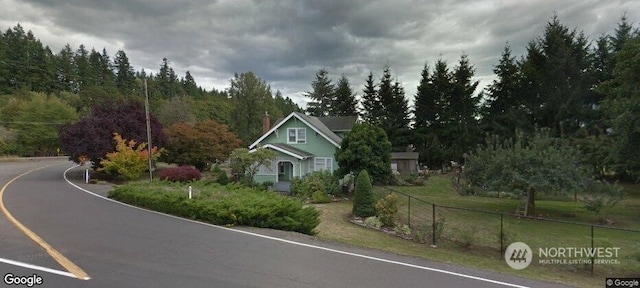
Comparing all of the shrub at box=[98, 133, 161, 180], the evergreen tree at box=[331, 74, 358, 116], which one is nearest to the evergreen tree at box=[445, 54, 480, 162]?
the evergreen tree at box=[331, 74, 358, 116]

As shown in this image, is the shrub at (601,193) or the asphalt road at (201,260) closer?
the asphalt road at (201,260)

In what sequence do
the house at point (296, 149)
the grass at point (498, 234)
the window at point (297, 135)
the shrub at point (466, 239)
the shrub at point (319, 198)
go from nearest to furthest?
the grass at point (498, 234), the shrub at point (466, 239), the shrub at point (319, 198), the house at point (296, 149), the window at point (297, 135)

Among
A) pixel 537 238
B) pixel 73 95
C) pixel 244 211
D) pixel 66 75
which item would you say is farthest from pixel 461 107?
pixel 66 75

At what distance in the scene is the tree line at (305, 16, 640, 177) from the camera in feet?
75.7

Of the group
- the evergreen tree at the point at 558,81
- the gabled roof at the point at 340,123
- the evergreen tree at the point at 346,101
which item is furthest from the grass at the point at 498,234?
the evergreen tree at the point at 346,101

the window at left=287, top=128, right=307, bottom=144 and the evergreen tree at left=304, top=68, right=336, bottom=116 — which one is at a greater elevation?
the evergreen tree at left=304, top=68, right=336, bottom=116

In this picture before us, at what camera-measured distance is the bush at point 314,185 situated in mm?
22100

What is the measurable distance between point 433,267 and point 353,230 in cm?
640

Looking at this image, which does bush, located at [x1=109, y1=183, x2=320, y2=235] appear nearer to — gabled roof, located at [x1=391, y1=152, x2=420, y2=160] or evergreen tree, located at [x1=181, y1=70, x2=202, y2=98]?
gabled roof, located at [x1=391, y1=152, x2=420, y2=160]

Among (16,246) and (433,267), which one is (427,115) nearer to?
(433,267)

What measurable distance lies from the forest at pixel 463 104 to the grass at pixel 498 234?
478cm

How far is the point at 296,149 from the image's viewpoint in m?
28.1

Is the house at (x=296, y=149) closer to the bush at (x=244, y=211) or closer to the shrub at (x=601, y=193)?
the bush at (x=244, y=211)

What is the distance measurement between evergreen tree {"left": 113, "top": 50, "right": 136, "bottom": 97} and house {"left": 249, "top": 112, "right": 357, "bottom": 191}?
225 ft
